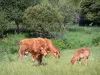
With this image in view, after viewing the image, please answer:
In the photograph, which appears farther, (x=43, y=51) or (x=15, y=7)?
(x=15, y=7)

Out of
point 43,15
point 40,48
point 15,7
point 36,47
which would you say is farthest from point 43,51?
point 15,7

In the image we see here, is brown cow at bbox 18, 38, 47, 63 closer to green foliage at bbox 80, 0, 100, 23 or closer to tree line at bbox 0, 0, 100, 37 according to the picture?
tree line at bbox 0, 0, 100, 37

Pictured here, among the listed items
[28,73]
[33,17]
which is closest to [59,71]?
[28,73]

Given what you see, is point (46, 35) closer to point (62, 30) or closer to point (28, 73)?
point (62, 30)

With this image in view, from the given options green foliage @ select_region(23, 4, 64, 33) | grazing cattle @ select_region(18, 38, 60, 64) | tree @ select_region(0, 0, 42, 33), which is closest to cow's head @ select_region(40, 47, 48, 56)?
grazing cattle @ select_region(18, 38, 60, 64)

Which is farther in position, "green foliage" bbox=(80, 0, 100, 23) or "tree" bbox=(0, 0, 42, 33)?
"green foliage" bbox=(80, 0, 100, 23)

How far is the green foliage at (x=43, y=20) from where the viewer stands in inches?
2192

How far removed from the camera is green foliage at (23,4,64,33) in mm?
55688

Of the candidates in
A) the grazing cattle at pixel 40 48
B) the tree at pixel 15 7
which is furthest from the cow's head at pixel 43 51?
the tree at pixel 15 7

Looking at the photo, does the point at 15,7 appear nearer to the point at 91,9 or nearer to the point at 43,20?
the point at 43,20

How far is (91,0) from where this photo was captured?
71438 millimetres

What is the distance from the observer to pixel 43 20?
184ft

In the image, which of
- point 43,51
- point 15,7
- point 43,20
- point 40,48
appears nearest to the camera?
point 43,51

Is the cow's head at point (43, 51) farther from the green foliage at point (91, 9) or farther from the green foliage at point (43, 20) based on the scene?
the green foliage at point (91, 9)
